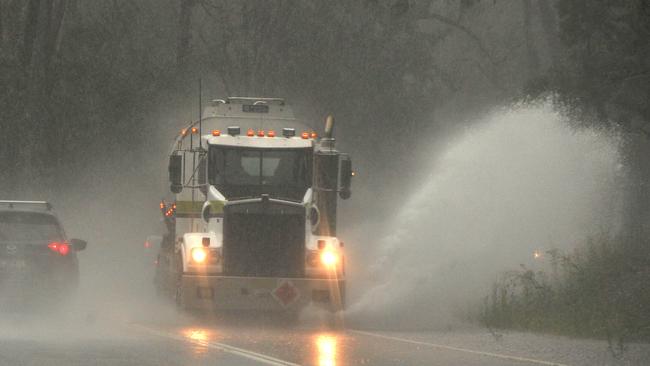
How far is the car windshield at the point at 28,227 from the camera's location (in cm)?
2270

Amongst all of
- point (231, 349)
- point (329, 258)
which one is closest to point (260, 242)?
point (329, 258)

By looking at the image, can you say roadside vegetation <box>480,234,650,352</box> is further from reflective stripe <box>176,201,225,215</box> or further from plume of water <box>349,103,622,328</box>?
reflective stripe <box>176,201,225,215</box>

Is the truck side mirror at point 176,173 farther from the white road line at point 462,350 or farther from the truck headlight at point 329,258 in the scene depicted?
the white road line at point 462,350

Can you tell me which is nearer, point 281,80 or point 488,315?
point 488,315

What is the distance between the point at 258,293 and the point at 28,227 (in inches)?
151

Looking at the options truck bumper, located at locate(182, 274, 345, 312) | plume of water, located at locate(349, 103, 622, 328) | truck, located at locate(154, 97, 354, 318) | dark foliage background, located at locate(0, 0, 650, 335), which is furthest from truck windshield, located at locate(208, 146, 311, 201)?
dark foliage background, located at locate(0, 0, 650, 335)

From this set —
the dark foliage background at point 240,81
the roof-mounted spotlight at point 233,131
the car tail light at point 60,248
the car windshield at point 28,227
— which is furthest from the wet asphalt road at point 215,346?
the dark foliage background at point 240,81

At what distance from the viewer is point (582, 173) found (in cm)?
3083

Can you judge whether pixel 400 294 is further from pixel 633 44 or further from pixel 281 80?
pixel 281 80

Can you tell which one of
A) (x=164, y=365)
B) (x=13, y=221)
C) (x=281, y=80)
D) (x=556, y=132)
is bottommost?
(x=164, y=365)

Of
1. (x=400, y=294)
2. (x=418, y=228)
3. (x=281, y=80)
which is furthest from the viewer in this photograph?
(x=281, y=80)

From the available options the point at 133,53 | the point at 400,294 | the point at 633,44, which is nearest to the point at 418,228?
the point at 400,294

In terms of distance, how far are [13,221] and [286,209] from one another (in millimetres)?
4253

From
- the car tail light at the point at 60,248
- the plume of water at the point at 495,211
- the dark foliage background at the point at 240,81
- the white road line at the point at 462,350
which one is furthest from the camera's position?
the dark foliage background at the point at 240,81
